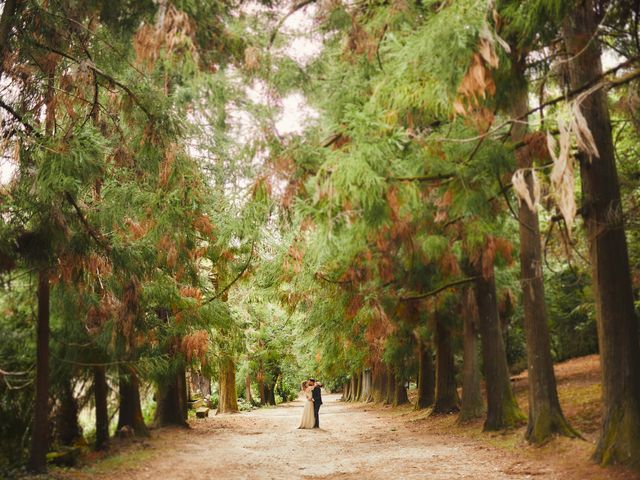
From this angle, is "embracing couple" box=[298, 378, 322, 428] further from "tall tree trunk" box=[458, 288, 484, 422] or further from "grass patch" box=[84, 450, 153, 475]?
"grass patch" box=[84, 450, 153, 475]

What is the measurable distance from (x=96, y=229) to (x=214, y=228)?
8.28ft

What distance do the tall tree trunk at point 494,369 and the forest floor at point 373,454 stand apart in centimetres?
53

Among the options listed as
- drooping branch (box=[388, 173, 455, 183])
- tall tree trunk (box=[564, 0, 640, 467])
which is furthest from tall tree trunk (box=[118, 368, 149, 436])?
tall tree trunk (box=[564, 0, 640, 467])

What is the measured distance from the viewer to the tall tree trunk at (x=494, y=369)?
12.7 metres

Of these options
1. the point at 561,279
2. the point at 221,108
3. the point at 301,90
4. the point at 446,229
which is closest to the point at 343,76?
the point at 301,90

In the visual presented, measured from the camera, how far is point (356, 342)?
18.3 metres

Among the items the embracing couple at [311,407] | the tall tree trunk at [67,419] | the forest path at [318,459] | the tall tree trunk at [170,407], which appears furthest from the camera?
the embracing couple at [311,407]

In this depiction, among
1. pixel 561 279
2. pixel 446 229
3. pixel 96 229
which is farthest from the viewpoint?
pixel 561 279

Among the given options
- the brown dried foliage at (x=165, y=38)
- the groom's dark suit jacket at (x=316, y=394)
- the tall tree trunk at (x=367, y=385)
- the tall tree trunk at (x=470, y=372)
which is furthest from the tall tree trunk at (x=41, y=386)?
the tall tree trunk at (x=367, y=385)

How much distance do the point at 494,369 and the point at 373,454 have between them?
362 cm

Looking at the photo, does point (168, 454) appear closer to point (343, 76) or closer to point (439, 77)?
point (343, 76)

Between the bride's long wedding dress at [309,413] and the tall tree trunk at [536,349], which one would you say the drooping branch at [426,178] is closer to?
the tall tree trunk at [536,349]

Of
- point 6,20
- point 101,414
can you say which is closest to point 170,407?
point 101,414

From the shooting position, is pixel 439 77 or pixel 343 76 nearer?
pixel 439 77
